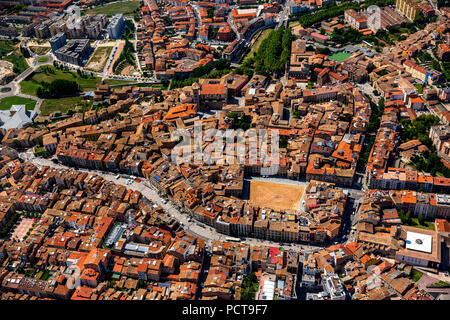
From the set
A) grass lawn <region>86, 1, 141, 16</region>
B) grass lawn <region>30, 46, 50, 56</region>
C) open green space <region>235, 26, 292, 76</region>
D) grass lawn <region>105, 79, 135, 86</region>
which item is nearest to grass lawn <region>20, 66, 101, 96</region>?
grass lawn <region>105, 79, 135, 86</region>

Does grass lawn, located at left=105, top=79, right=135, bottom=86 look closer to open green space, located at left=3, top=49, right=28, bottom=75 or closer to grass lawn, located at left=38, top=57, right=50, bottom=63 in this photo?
grass lawn, located at left=38, top=57, right=50, bottom=63

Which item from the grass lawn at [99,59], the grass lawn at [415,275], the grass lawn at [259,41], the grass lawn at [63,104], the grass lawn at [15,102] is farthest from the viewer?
the grass lawn at [259,41]

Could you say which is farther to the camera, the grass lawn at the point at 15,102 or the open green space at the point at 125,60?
the open green space at the point at 125,60

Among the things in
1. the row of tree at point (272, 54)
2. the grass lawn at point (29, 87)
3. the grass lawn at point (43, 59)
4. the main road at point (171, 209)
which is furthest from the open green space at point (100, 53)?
the main road at point (171, 209)

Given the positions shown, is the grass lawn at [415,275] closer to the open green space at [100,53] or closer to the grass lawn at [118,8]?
the open green space at [100,53]

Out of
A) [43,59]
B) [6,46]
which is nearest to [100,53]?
[43,59]

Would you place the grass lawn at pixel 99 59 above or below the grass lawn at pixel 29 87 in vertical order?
above

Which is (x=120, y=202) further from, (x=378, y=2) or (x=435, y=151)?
(x=378, y=2)

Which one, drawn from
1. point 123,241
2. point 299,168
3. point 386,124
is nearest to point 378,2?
point 386,124

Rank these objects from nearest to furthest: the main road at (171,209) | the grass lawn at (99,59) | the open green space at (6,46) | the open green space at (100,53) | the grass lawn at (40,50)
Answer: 1. the main road at (171,209)
2. the grass lawn at (99,59)
3. the open green space at (100,53)
4. the grass lawn at (40,50)
5. the open green space at (6,46)
